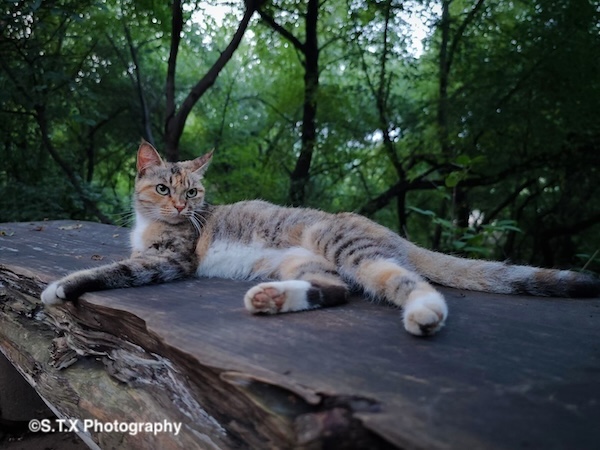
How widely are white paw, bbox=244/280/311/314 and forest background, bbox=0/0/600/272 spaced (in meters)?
2.97

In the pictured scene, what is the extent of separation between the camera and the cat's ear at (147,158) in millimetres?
2596

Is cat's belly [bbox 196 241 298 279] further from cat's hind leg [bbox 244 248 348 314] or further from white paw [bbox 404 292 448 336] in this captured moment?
white paw [bbox 404 292 448 336]

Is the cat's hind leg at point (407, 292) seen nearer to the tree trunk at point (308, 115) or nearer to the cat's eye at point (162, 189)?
the cat's eye at point (162, 189)

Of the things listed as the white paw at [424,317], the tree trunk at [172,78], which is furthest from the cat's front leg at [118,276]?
the tree trunk at [172,78]

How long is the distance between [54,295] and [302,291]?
1037 mm

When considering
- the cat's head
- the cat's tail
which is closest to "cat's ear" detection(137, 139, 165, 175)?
the cat's head

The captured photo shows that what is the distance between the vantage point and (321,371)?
1.00 m

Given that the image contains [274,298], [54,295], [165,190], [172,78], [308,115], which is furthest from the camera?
[308,115]

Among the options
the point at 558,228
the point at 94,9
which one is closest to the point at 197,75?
the point at 94,9

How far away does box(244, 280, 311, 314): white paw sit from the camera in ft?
4.95

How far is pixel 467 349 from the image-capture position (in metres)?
1.20

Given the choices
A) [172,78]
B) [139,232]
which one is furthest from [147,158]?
[172,78]

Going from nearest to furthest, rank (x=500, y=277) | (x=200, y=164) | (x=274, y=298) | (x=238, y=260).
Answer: (x=274, y=298)
(x=500, y=277)
(x=238, y=260)
(x=200, y=164)

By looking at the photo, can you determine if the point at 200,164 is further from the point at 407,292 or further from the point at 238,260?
the point at 407,292
